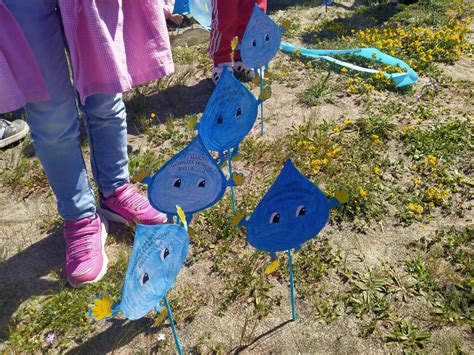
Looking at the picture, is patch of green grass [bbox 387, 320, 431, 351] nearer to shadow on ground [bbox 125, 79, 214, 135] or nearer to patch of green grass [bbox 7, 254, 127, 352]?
patch of green grass [bbox 7, 254, 127, 352]

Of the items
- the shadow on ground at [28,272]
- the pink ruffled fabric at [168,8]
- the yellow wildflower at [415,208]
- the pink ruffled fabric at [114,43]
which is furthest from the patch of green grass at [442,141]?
the pink ruffled fabric at [168,8]

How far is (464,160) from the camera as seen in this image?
121 inches

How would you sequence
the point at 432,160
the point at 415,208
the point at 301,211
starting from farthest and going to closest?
the point at 432,160, the point at 415,208, the point at 301,211

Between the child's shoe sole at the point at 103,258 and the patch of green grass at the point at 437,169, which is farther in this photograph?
the patch of green grass at the point at 437,169

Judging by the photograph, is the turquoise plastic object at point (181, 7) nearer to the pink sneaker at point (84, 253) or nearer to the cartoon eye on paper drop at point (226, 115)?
the cartoon eye on paper drop at point (226, 115)

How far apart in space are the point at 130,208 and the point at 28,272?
0.63 meters

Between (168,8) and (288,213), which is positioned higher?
(288,213)

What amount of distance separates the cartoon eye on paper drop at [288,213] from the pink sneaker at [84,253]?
3.13 ft

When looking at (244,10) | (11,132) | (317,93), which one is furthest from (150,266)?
(244,10)

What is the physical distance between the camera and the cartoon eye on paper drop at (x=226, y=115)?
7.42ft

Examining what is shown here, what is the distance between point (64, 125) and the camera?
202 centimetres

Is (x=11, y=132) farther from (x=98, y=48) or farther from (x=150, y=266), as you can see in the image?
(x=150, y=266)

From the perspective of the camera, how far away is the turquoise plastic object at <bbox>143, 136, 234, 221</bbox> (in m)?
1.87

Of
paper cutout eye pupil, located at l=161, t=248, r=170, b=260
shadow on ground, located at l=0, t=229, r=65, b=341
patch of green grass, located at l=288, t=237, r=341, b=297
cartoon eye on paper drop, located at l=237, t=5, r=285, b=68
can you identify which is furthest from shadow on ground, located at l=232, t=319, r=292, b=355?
cartoon eye on paper drop, located at l=237, t=5, r=285, b=68
